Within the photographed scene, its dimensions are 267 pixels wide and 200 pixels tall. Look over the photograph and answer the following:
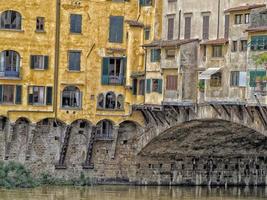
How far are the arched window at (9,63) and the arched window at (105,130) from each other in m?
6.20

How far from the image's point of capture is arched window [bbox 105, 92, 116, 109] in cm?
7100

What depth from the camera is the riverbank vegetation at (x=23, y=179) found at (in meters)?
68.0

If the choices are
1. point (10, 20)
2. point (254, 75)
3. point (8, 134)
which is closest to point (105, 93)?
point (8, 134)

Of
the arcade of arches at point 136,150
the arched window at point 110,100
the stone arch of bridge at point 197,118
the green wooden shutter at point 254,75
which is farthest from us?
the arched window at point 110,100

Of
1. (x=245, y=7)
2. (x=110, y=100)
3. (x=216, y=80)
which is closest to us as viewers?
(x=245, y=7)

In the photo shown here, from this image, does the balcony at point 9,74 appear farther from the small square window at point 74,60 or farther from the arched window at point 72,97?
the small square window at point 74,60

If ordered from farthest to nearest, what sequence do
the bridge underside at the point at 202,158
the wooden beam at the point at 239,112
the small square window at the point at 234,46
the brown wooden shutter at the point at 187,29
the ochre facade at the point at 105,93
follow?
1. the bridge underside at the point at 202,158
2. the ochre facade at the point at 105,93
3. the brown wooden shutter at the point at 187,29
4. the wooden beam at the point at 239,112
5. the small square window at the point at 234,46

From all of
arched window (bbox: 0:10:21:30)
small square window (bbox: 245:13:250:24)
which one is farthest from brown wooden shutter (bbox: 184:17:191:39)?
arched window (bbox: 0:10:21:30)

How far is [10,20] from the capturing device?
227 feet

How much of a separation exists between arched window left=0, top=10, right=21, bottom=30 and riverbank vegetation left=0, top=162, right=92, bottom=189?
25.6 ft

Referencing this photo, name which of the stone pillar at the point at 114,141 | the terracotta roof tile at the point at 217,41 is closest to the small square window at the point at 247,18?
the terracotta roof tile at the point at 217,41

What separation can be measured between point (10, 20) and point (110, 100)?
7.55 meters

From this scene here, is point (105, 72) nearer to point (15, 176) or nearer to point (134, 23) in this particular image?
point (134, 23)

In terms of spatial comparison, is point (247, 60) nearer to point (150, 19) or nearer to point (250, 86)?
point (250, 86)
